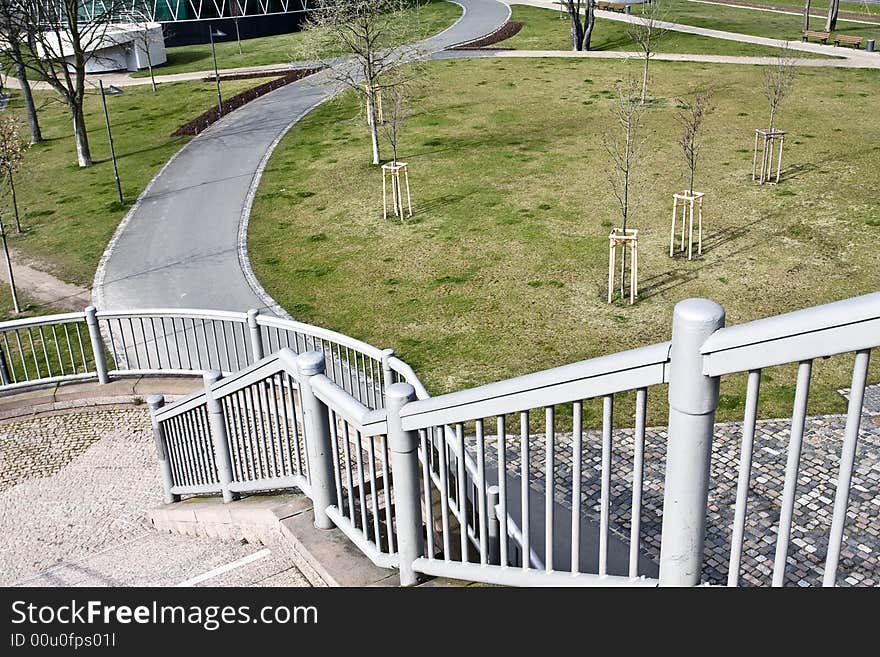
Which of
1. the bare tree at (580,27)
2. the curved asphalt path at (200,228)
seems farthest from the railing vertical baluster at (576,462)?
the bare tree at (580,27)

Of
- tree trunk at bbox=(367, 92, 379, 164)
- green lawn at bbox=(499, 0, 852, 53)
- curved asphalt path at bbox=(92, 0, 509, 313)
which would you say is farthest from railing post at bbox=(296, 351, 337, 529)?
green lawn at bbox=(499, 0, 852, 53)

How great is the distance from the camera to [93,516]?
368 inches

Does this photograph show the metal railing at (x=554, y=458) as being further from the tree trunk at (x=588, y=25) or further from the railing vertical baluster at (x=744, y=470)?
the tree trunk at (x=588, y=25)

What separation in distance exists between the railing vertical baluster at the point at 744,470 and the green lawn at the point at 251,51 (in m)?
42.7

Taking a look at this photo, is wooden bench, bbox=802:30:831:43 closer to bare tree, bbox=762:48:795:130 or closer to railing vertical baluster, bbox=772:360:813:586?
bare tree, bbox=762:48:795:130

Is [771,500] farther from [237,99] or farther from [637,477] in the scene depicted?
[237,99]

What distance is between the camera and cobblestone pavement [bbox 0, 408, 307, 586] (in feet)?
23.4

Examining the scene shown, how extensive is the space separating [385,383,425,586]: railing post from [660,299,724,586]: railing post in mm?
1635

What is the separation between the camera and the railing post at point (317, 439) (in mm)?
5344

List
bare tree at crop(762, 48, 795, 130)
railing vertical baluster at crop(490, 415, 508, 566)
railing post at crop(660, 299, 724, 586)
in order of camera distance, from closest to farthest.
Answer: railing post at crop(660, 299, 724, 586), railing vertical baluster at crop(490, 415, 508, 566), bare tree at crop(762, 48, 795, 130)

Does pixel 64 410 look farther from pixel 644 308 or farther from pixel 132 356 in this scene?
pixel 644 308

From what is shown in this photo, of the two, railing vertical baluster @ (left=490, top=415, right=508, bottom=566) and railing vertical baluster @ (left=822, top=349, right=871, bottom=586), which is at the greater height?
railing vertical baluster @ (left=822, top=349, right=871, bottom=586)

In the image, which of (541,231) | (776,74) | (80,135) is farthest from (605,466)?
(776,74)

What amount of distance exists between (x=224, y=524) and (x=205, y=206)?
697 inches
